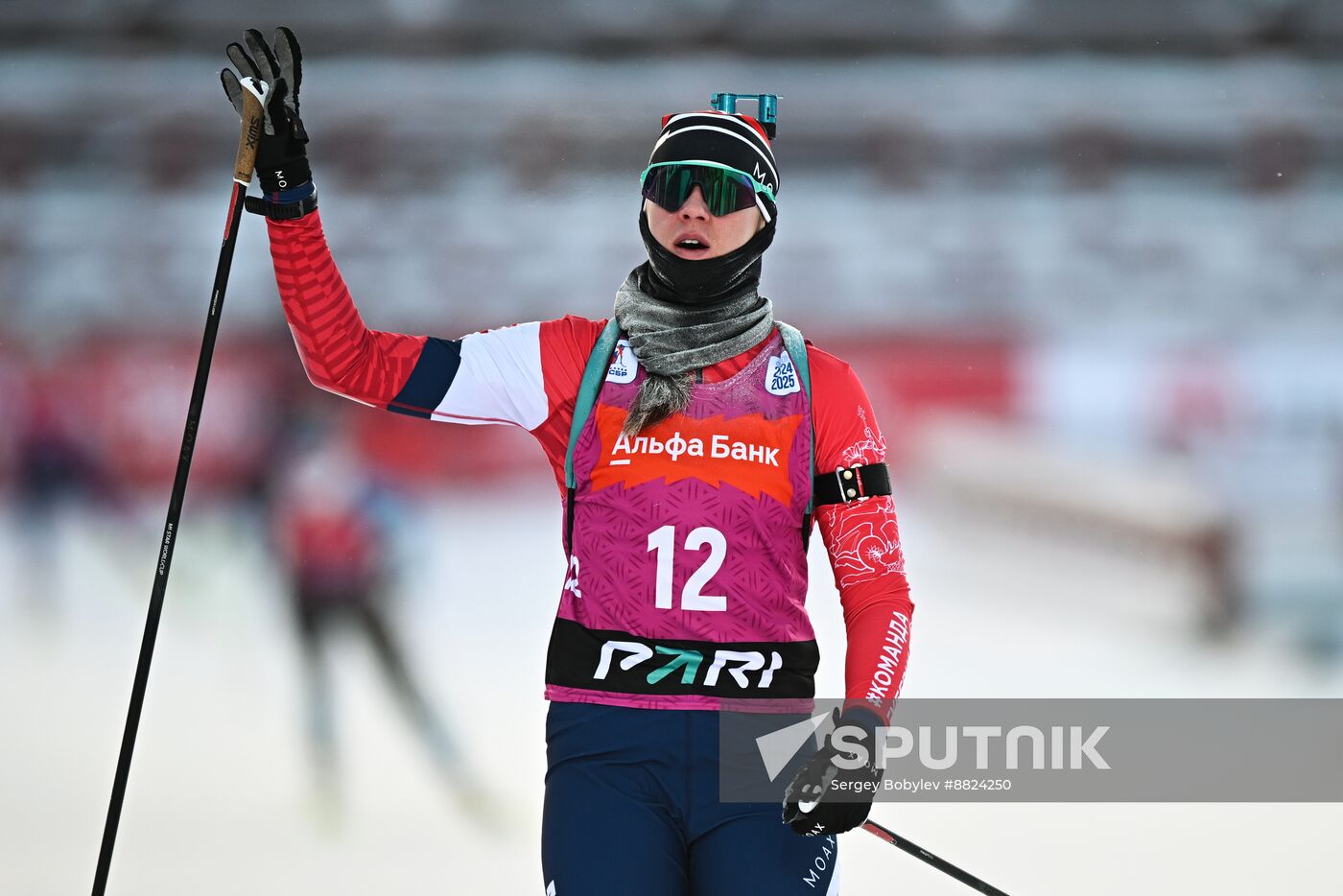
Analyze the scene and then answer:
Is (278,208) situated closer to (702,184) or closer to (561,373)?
(561,373)

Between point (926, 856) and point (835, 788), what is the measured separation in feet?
1.54

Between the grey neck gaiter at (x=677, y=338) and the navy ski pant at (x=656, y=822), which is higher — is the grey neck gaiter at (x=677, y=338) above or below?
above

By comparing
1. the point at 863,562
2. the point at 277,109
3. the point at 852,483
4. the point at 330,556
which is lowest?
the point at 863,562

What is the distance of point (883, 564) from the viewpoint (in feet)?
6.54

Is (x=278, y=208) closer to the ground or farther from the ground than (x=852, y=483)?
farther from the ground

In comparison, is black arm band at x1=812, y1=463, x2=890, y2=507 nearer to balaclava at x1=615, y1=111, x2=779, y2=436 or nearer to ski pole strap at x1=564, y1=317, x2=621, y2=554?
balaclava at x1=615, y1=111, x2=779, y2=436

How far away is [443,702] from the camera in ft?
14.0

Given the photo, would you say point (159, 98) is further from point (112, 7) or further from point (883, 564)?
point (883, 564)

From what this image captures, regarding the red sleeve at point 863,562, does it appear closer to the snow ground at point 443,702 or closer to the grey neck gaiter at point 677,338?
the grey neck gaiter at point 677,338

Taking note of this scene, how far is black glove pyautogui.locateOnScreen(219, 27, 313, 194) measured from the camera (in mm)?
1907

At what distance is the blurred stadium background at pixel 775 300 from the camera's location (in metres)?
4.46

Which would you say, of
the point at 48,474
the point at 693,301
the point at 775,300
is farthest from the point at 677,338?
the point at 48,474

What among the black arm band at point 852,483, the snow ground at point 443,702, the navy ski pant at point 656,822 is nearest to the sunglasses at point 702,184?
the black arm band at point 852,483

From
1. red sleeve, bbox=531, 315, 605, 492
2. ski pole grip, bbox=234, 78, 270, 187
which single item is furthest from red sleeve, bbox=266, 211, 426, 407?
red sleeve, bbox=531, 315, 605, 492
